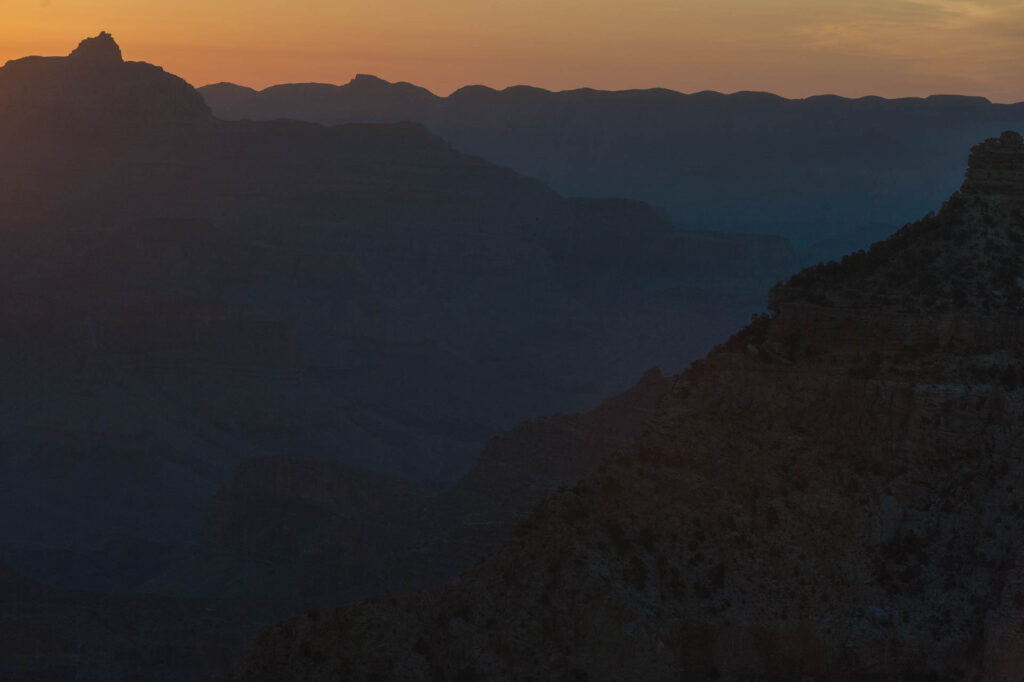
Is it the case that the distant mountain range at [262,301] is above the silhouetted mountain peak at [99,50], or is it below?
below

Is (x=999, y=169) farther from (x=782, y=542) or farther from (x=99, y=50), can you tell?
(x=99, y=50)

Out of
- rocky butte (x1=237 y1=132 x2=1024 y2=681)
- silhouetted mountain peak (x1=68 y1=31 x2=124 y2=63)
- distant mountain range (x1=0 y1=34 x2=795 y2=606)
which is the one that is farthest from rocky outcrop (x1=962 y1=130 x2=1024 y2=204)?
silhouetted mountain peak (x1=68 y1=31 x2=124 y2=63)

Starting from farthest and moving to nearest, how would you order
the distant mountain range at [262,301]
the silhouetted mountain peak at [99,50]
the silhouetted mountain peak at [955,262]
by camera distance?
the silhouetted mountain peak at [99,50], the distant mountain range at [262,301], the silhouetted mountain peak at [955,262]

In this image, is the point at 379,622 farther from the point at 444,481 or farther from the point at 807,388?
the point at 444,481

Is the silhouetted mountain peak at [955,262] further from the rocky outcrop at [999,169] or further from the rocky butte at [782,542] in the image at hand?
the rocky butte at [782,542]

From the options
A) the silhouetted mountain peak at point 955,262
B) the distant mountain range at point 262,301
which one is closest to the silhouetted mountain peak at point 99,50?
the distant mountain range at point 262,301

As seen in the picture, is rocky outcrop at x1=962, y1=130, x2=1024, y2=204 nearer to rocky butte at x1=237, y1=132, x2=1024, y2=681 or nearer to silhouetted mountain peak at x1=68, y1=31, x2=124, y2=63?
rocky butte at x1=237, y1=132, x2=1024, y2=681
